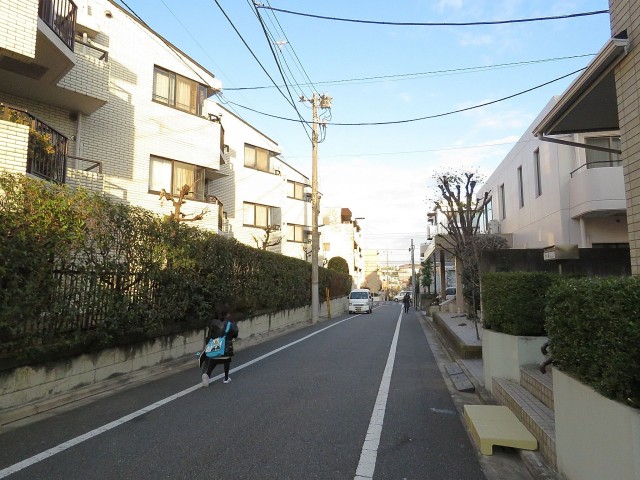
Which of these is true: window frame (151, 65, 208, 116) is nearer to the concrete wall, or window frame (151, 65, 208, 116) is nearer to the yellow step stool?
the concrete wall

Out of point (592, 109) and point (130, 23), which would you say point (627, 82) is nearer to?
point (592, 109)

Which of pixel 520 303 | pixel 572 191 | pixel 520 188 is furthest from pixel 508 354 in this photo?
pixel 520 188

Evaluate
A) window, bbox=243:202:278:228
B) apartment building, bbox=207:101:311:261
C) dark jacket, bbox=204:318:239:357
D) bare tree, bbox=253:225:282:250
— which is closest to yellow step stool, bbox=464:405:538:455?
dark jacket, bbox=204:318:239:357

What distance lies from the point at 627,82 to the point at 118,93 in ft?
48.4

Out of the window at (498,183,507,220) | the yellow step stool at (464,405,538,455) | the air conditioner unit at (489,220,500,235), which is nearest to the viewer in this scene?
the yellow step stool at (464,405,538,455)

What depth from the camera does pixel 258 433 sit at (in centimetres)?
542

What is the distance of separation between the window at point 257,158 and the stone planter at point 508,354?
21.5 m

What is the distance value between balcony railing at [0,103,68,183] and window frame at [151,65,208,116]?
578cm

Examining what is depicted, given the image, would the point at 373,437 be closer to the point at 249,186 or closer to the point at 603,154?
the point at 603,154

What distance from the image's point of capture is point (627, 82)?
18.7 ft

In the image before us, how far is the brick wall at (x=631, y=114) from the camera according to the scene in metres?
5.48

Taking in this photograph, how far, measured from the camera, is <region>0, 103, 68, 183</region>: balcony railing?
9648mm

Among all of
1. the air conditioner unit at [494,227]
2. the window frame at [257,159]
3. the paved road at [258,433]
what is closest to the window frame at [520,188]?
the air conditioner unit at [494,227]

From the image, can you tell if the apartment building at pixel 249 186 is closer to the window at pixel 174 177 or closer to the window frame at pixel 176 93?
the window at pixel 174 177
